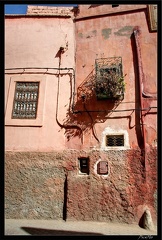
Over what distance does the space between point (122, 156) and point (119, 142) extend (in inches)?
19.7

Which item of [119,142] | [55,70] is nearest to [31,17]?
[55,70]

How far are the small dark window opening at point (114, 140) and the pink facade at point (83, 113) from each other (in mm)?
71

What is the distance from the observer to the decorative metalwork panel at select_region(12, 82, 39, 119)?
7246 millimetres

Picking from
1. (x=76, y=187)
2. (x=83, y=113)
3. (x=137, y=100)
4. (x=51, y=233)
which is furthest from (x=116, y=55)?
(x=51, y=233)

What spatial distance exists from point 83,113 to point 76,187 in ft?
7.95

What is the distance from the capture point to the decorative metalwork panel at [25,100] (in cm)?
725

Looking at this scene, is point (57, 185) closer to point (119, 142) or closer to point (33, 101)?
point (119, 142)

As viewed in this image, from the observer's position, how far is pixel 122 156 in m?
6.37

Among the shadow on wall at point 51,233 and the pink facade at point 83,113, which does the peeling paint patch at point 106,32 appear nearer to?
the pink facade at point 83,113

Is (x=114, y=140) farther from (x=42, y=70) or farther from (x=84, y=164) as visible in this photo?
(x=42, y=70)

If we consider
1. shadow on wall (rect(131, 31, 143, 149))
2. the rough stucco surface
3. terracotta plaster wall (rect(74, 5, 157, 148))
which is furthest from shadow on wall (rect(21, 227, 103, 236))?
shadow on wall (rect(131, 31, 143, 149))

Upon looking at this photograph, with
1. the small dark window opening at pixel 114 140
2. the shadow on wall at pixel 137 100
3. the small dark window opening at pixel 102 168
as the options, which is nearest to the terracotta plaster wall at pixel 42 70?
the small dark window opening at pixel 102 168

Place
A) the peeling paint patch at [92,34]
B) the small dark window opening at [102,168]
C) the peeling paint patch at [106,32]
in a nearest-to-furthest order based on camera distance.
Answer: the small dark window opening at [102,168] < the peeling paint patch at [106,32] < the peeling paint patch at [92,34]

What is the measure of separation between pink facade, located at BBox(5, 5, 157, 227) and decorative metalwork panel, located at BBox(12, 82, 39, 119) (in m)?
0.17
